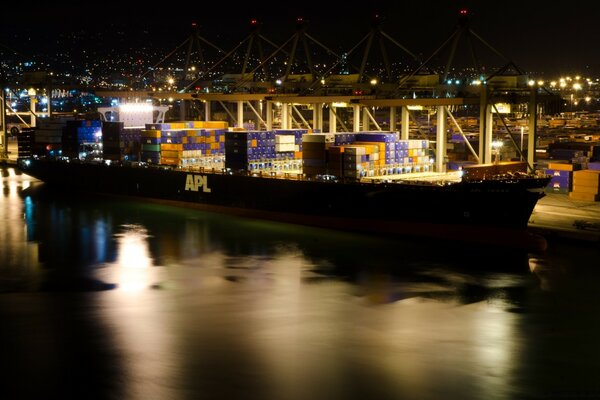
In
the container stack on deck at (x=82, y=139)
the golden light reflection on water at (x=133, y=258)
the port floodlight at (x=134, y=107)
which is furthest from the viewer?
the port floodlight at (x=134, y=107)

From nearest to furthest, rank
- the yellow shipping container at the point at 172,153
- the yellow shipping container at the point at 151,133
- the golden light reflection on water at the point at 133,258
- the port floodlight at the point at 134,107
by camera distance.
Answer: the golden light reflection on water at the point at 133,258 → the yellow shipping container at the point at 172,153 → the yellow shipping container at the point at 151,133 → the port floodlight at the point at 134,107

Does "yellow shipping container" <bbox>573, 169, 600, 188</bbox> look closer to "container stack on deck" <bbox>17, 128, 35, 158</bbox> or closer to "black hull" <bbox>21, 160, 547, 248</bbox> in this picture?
"black hull" <bbox>21, 160, 547, 248</bbox>

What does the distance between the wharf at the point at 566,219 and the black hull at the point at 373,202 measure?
914 mm

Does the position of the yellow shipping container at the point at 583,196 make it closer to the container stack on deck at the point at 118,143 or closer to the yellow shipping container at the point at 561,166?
the yellow shipping container at the point at 561,166

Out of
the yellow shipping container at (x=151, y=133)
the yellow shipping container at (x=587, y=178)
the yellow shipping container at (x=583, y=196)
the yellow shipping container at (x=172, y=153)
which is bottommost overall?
the yellow shipping container at (x=583, y=196)

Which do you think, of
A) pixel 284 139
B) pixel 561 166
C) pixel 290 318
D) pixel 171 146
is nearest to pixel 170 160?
pixel 171 146

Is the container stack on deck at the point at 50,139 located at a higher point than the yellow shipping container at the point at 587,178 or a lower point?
higher

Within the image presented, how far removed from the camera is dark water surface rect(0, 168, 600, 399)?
1208 cm

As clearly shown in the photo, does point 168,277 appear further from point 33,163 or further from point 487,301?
point 33,163

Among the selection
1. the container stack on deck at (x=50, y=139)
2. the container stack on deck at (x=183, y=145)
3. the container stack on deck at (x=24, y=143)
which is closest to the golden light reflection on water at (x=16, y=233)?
the container stack on deck at (x=24, y=143)

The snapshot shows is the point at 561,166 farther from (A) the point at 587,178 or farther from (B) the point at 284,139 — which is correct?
(B) the point at 284,139

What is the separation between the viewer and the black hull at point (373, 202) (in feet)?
69.6

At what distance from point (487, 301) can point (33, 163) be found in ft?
87.2

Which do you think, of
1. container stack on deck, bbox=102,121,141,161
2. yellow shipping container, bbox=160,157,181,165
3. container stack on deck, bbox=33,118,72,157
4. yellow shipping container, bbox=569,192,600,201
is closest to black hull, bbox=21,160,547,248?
yellow shipping container, bbox=160,157,181,165
